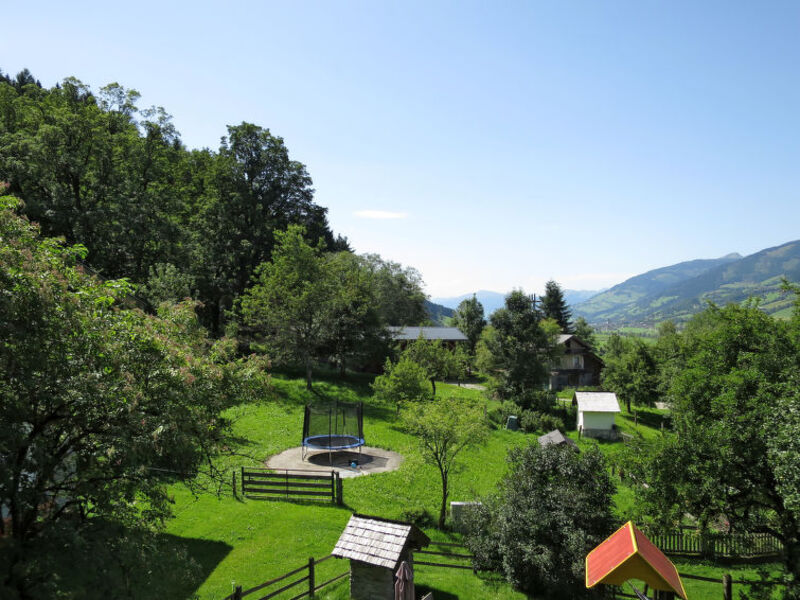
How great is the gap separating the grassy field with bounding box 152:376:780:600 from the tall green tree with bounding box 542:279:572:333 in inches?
2427

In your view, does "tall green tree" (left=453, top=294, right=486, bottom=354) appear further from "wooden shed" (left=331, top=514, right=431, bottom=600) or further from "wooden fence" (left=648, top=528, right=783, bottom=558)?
"wooden shed" (left=331, top=514, right=431, bottom=600)

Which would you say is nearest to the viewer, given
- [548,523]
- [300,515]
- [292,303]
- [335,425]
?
[548,523]

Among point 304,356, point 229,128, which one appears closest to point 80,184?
point 229,128

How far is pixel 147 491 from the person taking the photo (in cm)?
777

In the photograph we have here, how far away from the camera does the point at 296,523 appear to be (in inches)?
692

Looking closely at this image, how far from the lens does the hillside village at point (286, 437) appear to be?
6.91 metres

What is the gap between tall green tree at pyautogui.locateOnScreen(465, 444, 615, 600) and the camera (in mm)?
13820

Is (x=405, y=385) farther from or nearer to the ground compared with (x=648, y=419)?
farther from the ground

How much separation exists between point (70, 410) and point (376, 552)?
27.3 ft

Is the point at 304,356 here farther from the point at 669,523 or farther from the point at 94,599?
the point at 94,599

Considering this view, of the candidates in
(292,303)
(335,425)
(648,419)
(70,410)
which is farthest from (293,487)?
(648,419)

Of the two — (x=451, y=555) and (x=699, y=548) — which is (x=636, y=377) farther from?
(x=451, y=555)

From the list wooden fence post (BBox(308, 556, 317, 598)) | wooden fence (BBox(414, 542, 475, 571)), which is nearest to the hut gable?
wooden fence post (BBox(308, 556, 317, 598))

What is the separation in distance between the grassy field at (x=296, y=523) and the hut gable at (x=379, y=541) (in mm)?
1646
